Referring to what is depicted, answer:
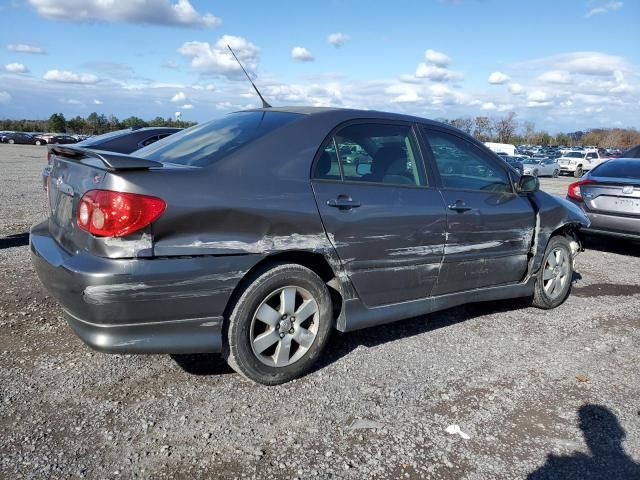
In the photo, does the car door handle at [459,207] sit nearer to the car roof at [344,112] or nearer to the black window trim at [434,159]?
the black window trim at [434,159]

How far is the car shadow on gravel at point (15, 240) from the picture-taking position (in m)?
6.64

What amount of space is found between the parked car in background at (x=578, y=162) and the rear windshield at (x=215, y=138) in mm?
37683

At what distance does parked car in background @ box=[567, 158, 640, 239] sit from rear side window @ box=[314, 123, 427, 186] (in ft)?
15.5

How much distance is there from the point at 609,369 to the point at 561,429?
1.15 m

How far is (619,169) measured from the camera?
8.02 meters

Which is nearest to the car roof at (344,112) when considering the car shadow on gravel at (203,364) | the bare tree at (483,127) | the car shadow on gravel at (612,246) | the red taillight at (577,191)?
the car shadow on gravel at (203,364)

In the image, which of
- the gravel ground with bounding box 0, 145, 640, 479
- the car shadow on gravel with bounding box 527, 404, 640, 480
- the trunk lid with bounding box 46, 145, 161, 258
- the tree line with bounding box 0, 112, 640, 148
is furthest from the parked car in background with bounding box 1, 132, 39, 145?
the car shadow on gravel with bounding box 527, 404, 640, 480

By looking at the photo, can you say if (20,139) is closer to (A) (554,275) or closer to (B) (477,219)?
(A) (554,275)

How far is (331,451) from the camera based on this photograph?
9.01 feet

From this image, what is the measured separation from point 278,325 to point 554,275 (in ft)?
10.2

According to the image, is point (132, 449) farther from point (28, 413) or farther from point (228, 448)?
point (28, 413)

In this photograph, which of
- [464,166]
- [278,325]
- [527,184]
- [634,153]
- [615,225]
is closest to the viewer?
[278,325]

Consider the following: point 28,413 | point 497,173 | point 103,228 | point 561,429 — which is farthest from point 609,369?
point 28,413

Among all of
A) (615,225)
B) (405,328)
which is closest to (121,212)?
(405,328)
